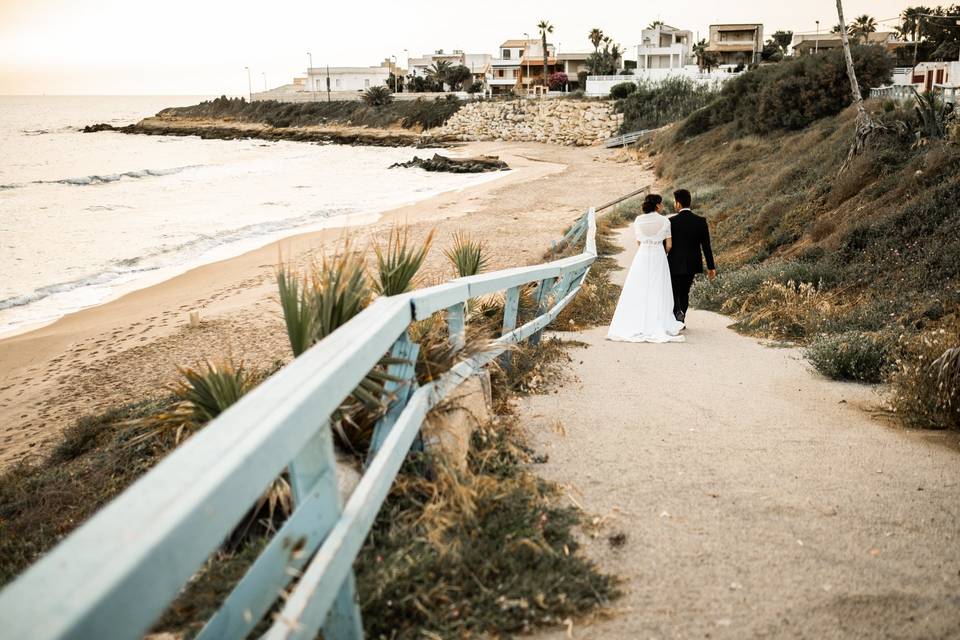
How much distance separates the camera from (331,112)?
105250 mm

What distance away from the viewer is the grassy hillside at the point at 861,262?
6141 millimetres

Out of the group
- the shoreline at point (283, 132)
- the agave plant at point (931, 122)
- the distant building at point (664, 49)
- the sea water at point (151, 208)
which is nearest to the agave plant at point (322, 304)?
the sea water at point (151, 208)

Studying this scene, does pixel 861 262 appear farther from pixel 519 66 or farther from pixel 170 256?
pixel 519 66

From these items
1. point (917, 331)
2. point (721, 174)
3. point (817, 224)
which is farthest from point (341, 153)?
point (917, 331)

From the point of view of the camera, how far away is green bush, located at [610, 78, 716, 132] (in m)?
59.9

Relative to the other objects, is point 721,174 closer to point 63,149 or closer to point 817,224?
point 817,224

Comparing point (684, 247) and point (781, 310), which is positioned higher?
point (684, 247)

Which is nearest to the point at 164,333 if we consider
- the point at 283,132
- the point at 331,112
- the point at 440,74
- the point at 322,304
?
the point at 322,304

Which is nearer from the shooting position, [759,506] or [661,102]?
[759,506]

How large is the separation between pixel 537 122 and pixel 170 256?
2352 inches

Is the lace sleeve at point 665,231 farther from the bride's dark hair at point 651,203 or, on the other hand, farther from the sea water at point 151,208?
the sea water at point 151,208

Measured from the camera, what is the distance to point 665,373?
21.5 feet

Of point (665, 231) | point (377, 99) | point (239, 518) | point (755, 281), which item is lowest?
point (755, 281)

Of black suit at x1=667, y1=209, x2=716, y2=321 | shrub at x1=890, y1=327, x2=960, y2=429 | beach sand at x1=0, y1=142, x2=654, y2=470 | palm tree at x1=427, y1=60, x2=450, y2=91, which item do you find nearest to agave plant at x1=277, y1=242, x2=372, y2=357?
beach sand at x1=0, y1=142, x2=654, y2=470
